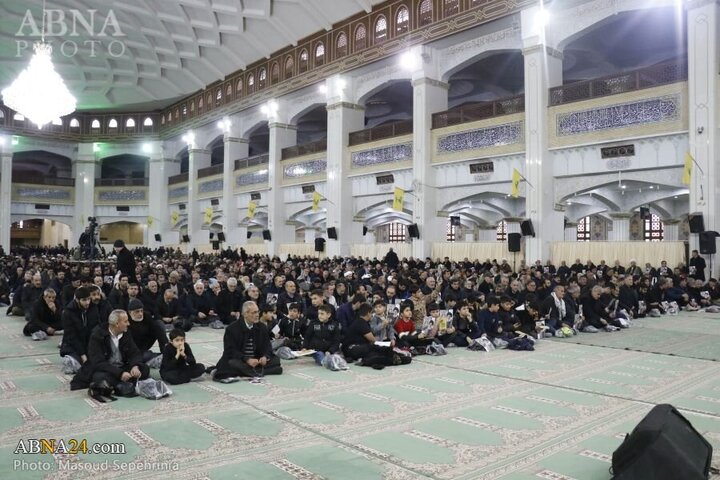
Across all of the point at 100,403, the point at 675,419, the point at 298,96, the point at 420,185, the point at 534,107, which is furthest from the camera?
the point at 298,96

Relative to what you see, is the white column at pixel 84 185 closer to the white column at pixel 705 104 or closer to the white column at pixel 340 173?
the white column at pixel 340 173

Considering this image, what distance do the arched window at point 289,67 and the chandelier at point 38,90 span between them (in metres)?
7.22

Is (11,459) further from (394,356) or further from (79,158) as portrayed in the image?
(79,158)

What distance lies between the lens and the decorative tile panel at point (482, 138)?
12.2 meters

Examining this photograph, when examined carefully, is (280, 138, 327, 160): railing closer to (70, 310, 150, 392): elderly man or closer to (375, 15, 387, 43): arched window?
(375, 15, 387, 43): arched window

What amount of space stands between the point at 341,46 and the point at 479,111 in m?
4.81

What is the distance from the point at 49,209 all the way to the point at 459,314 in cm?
2531

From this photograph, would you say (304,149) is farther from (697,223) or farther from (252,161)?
(697,223)

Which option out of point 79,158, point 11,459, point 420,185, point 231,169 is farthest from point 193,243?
point 11,459

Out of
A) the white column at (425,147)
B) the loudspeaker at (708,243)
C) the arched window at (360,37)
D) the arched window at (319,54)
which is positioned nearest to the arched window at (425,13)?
the white column at (425,147)

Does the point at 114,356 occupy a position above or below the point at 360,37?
below

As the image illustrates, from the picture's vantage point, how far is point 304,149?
700 inches

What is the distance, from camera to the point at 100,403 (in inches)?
152

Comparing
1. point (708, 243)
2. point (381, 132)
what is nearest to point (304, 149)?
point (381, 132)
